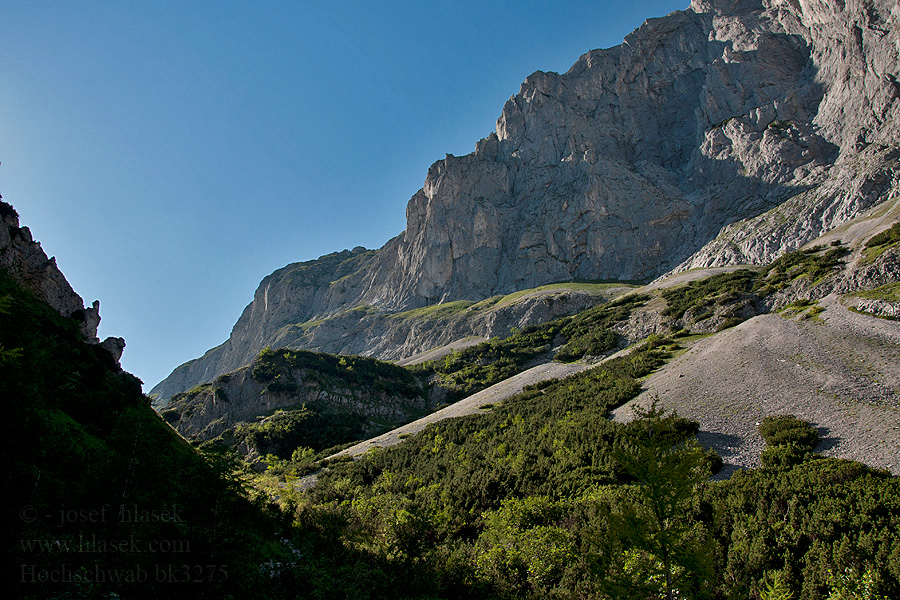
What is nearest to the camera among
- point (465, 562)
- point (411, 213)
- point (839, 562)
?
point (839, 562)

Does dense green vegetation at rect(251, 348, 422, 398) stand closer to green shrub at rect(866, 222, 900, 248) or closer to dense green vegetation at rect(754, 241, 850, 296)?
dense green vegetation at rect(754, 241, 850, 296)

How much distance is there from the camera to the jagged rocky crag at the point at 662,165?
87688 mm

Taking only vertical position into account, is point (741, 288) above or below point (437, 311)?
below

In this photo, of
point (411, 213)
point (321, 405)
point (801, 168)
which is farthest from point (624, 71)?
point (321, 405)

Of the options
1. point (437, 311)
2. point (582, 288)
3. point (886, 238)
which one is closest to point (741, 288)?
point (886, 238)

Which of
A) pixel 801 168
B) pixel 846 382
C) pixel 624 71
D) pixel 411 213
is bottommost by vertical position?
pixel 846 382

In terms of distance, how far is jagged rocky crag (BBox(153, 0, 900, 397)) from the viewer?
8769cm

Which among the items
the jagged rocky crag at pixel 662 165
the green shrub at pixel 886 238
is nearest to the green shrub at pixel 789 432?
the green shrub at pixel 886 238

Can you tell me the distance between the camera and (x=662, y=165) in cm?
13412

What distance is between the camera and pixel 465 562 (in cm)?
1408

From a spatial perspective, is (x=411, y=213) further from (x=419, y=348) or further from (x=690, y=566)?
(x=690, y=566)

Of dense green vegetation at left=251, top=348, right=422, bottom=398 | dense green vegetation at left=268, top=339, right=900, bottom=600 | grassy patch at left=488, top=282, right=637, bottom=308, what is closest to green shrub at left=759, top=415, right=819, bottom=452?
dense green vegetation at left=268, top=339, right=900, bottom=600

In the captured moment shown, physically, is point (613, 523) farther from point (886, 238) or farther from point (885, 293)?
point (886, 238)

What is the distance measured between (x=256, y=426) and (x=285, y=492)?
→ 30833 mm
